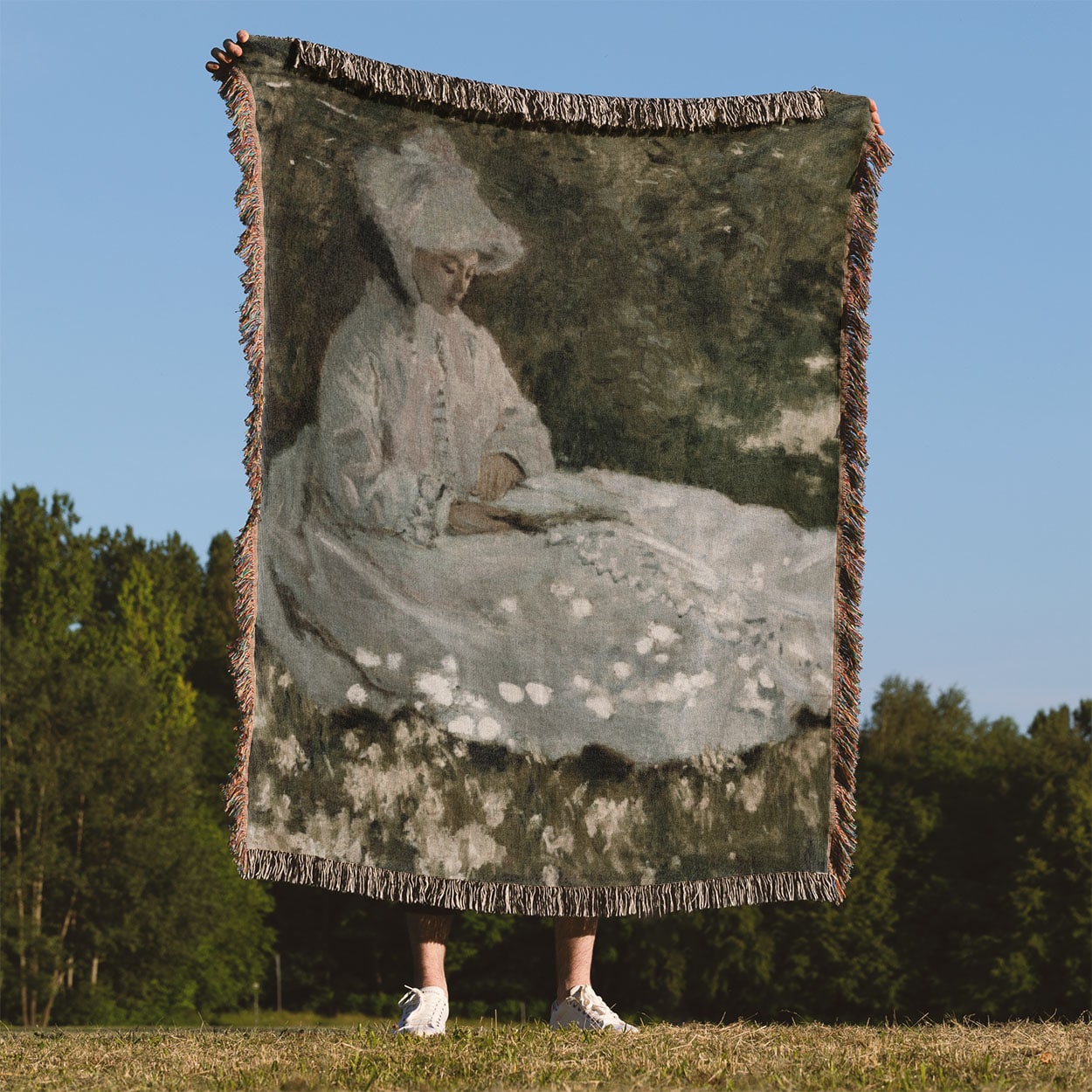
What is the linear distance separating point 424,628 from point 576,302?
5.59ft

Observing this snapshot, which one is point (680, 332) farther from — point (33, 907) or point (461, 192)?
point (33, 907)

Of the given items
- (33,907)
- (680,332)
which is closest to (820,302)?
(680,332)

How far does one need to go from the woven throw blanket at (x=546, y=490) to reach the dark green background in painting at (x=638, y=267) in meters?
A: 0.01

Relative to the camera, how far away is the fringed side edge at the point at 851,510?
6812 millimetres

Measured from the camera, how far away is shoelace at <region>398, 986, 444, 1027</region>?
609 centimetres

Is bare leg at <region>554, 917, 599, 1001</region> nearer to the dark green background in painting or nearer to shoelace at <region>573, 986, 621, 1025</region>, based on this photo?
shoelace at <region>573, 986, 621, 1025</region>

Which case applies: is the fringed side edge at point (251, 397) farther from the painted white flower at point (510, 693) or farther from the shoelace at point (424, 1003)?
the painted white flower at point (510, 693)

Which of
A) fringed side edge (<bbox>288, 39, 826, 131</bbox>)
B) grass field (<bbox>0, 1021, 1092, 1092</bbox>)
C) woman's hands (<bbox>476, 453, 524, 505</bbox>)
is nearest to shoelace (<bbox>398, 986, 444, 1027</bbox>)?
grass field (<bbox>0, 1021, 1092, 1092</bbox>)

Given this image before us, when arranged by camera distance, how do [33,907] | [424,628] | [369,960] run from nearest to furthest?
[424,628] → [33,907] → [369,960]

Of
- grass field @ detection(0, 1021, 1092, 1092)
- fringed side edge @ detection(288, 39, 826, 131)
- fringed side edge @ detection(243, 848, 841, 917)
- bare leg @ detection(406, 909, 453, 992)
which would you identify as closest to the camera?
grass field @ detection(0, 1021, 1092, 1092)

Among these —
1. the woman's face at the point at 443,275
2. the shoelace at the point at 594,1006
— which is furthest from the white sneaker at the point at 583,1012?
the woman's face at the point at 443,275

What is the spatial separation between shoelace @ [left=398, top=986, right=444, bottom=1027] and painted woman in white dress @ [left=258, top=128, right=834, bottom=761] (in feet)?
3.65

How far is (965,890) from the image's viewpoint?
36375mm

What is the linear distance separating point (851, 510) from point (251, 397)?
113 inches
